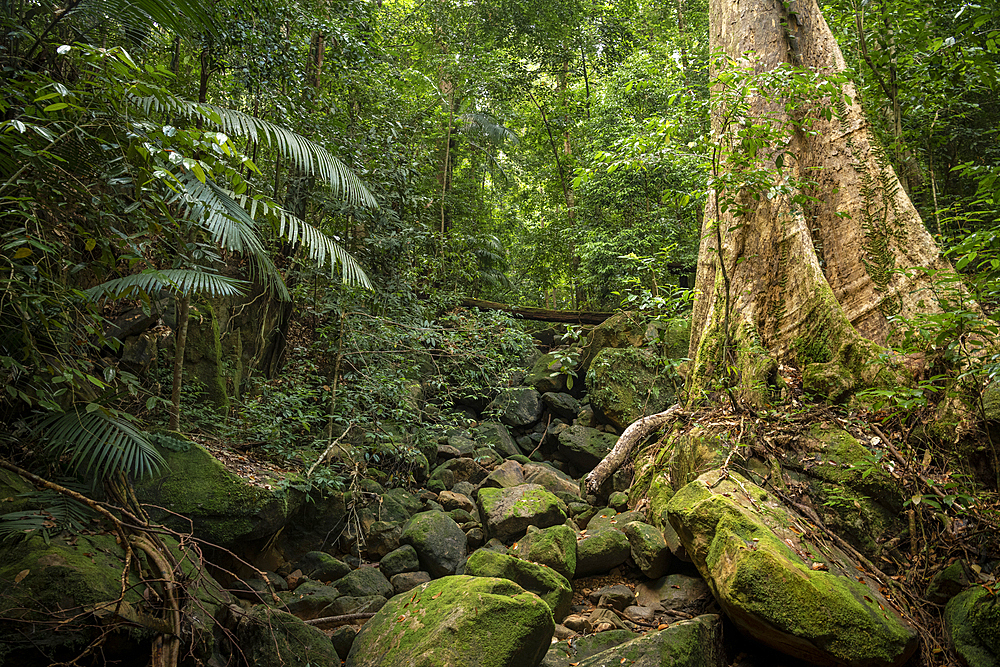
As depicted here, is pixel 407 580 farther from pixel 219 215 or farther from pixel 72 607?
pixel 219 215

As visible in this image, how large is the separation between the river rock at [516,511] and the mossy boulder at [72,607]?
280cm

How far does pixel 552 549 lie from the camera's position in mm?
4840

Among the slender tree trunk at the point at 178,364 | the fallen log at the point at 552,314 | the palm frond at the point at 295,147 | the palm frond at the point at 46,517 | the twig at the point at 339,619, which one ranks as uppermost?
the palm frond at the point at 295,147

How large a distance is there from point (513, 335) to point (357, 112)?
3.81 meters

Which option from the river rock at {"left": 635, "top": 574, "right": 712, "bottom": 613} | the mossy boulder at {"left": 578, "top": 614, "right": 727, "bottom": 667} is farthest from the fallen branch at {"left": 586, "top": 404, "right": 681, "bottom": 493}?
the mossy boulder at {"left": 578, "top": 614, "right": 727, "bottom": 667}

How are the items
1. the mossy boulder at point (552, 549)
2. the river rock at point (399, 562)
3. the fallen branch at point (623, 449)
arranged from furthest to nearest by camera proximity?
1. the fallen branch at point (623, 449)
2. the river rock at point (399, 562)
3. the mossy boulder at point (552, 549)

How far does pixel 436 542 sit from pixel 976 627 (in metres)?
4.00

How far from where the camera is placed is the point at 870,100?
5785mm

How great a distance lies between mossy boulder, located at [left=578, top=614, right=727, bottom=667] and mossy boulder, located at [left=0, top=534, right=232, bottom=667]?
237 cm

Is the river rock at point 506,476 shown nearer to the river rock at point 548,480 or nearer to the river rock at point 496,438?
the river rock at point 548,480

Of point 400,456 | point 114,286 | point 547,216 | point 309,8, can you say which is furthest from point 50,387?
point 547,216

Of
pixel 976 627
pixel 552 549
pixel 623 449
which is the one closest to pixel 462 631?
pixel 552 549

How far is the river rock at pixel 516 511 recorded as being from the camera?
5.50 meters

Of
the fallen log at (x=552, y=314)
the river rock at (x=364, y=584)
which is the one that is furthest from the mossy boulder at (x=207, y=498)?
the fallen log at (x=552, y=314)
